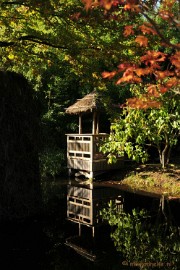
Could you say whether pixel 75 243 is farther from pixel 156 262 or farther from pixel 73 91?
pixel 73 91

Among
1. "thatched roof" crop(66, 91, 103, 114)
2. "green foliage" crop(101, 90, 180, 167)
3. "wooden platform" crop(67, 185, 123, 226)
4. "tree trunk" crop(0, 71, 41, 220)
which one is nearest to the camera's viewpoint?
"tree trunk" crop(0, 71, 41, 220)

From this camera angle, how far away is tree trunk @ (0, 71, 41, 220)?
8.41 meters

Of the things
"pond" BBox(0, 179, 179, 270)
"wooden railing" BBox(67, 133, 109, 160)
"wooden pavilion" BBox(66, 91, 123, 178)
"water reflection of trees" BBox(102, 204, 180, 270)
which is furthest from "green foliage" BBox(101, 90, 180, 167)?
"water reflection of trees" BBox(102, 204, 180, 270)

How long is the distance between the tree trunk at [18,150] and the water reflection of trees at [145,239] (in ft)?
7.35

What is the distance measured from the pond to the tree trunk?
47cm

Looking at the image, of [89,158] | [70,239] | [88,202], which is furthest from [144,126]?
[70,239]

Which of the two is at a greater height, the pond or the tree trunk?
the tree trunk

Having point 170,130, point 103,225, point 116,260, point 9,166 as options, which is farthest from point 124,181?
point 116,260

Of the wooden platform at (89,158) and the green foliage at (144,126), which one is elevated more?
the green foliage at (144,126)

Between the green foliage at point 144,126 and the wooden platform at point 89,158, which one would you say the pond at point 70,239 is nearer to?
the green foliage at point 144,126

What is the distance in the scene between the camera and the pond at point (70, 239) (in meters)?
5.84

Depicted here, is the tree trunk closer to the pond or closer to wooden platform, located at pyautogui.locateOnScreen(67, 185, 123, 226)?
the pond

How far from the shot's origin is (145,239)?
7258 mm

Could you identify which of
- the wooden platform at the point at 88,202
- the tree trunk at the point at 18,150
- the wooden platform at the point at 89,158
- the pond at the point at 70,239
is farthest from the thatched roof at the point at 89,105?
the tree trunk at the point at 18,150
